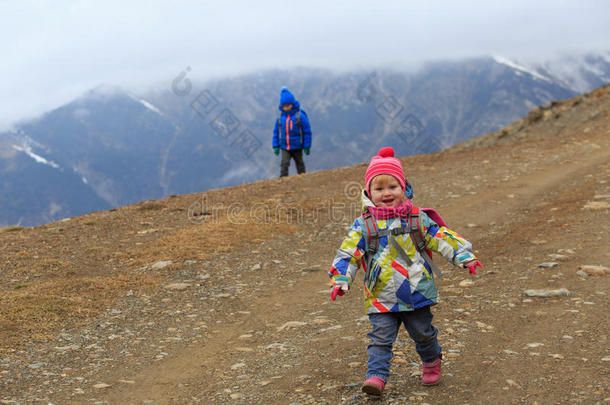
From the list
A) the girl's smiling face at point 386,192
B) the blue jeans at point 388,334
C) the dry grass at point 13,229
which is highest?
the dry grass at point 13,229

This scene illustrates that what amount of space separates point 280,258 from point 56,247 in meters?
3.94

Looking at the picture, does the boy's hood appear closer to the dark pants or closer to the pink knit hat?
the dark pants

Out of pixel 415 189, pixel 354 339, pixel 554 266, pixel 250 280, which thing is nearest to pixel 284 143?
pixel 415 189

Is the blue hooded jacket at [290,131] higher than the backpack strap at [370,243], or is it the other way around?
the blue hooded jacket at [290,131]

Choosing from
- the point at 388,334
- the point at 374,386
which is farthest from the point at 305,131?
the point at 374,386

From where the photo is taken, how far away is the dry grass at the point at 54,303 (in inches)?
263

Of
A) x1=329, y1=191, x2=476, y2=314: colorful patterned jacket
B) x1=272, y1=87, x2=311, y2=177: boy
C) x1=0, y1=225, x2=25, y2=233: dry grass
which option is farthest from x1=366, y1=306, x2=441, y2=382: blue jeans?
x1=272, y1=87, x2=311, y2=177: boy

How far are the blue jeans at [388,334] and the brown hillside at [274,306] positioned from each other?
0.92 ft

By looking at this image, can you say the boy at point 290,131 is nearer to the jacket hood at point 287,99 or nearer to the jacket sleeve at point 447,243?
the jacket hood at point 287,99

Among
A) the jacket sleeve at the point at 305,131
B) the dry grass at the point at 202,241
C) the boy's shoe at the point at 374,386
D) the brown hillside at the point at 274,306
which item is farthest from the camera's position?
the jacket sleeve at the point at 305,131

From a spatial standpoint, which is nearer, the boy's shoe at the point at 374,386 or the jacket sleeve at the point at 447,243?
the boy's shoe at the point at 374,386

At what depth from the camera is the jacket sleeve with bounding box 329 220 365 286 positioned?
15.4 ft

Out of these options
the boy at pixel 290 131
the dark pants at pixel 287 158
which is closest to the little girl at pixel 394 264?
the boy at pixel 290 131

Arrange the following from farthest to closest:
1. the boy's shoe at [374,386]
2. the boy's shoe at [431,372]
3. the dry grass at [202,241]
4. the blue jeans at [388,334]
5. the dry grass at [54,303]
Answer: the dry grass at [202,241], the dry grass at [54,303], the boy's shoe at [431,372], the blue jeans at [388,334], the boy's shoe at [374,386]
